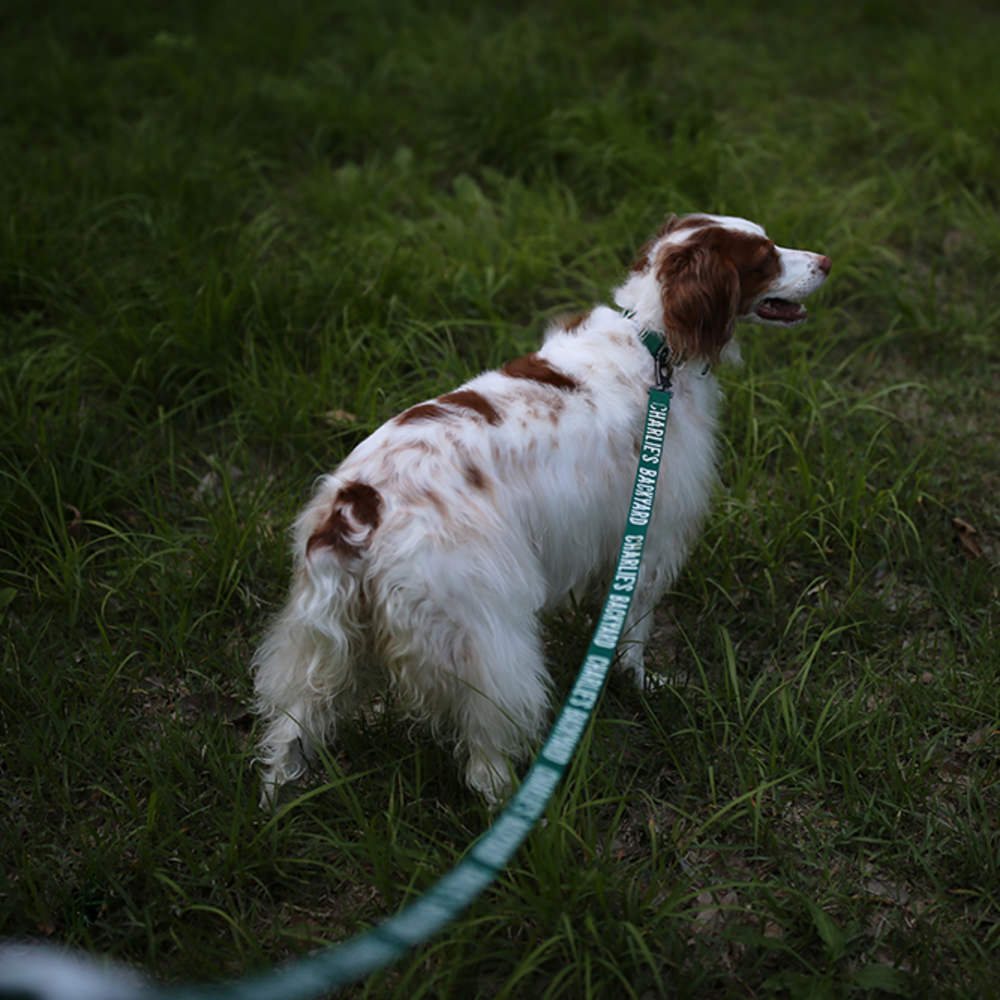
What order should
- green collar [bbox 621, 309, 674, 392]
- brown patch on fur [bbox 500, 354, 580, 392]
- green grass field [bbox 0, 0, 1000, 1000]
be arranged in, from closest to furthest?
green grass field [bbox 0, 0, 1000, 1000], brown patch on fur [bbox 500, 354, 580, 392], green collar [bbox 621, 309, 674, 392]

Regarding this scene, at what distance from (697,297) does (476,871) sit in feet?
5.05

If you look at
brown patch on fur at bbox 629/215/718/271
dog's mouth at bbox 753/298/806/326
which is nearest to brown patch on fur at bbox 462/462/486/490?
brown patch on fur at bbox 629/215/718/271

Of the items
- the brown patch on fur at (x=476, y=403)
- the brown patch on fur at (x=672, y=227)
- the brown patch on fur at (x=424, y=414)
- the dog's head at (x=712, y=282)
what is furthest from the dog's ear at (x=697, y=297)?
the brown patch on fur at (x=424, y=414)

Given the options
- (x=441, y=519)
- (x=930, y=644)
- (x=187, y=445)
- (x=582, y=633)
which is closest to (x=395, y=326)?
(x=187, y=445)

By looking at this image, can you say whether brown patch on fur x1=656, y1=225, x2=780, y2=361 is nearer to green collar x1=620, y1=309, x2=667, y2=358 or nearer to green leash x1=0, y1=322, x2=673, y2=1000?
green collar x1=620, y1=309, x2=667, y2=358

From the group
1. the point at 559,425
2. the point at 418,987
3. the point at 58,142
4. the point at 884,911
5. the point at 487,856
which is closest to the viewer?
the point at 487,856

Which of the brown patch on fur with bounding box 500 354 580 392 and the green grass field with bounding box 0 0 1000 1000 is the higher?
the brown patch on fur with bounding box 500 354 580 392

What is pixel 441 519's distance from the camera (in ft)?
6.58

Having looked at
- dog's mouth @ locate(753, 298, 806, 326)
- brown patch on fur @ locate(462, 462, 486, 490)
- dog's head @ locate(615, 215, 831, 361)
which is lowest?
brown patch on fur @ locate(462, 462, 486, 490)

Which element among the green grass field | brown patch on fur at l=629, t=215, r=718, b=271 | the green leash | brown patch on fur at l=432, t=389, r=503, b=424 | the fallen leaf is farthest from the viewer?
the fallen leaf

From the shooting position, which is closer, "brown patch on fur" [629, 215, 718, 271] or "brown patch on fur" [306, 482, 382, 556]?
"brown patch on fur" [306, 482, 382, 556]

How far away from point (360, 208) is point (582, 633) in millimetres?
2538

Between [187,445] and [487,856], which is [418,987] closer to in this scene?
[487,856]

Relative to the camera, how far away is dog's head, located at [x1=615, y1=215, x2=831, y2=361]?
2.44 m
